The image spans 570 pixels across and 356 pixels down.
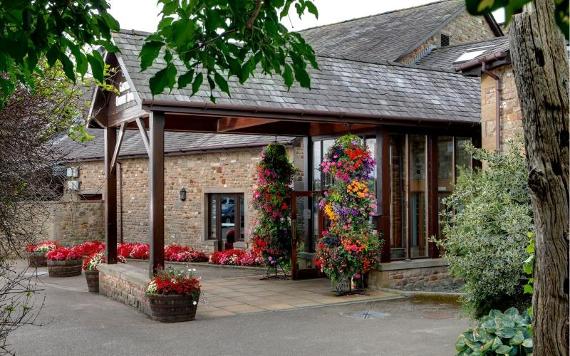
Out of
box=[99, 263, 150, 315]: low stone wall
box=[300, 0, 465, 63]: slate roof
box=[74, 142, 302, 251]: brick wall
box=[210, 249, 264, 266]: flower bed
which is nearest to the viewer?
box=[99, 263, 150, 315]: low stone wall

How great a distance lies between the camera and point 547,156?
254 cm

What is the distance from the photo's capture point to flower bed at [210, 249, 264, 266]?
15859mm

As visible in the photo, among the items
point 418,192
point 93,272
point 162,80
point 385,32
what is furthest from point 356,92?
point 385,32

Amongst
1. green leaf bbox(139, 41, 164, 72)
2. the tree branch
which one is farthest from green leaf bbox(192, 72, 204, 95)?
the tree branch

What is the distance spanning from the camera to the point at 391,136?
12117 mm

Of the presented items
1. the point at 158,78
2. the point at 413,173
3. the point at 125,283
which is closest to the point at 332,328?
the point at 125,283

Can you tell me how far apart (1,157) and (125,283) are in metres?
5.92

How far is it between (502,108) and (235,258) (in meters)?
7.80

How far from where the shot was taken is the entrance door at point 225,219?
18.1 meters

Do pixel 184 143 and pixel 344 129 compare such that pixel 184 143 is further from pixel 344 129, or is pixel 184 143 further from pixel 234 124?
pixel 344 129

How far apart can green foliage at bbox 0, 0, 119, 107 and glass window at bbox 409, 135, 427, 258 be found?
29.2 feet

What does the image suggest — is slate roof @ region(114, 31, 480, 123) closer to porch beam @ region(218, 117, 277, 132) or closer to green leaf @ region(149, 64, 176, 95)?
porch beam @ region(218, 117, 277, 132)

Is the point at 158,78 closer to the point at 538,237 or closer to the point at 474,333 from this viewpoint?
the point at 538,237

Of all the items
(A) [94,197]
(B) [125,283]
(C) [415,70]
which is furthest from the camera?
(A) [94,197]
